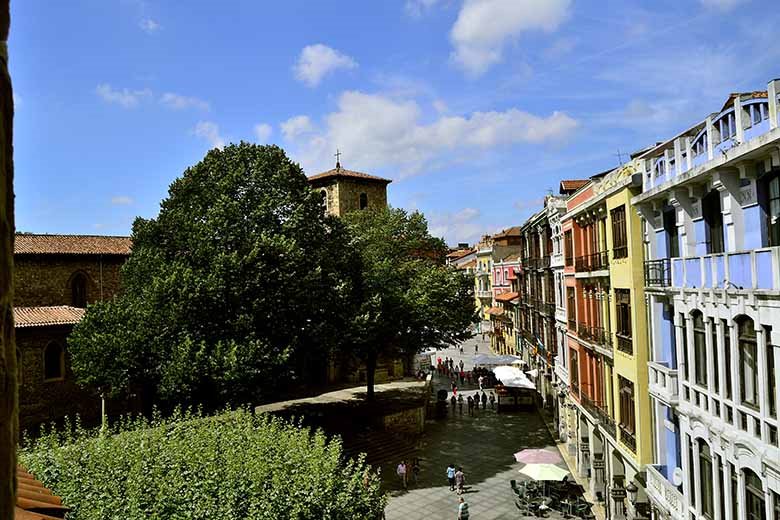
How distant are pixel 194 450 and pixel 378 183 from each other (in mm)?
48020

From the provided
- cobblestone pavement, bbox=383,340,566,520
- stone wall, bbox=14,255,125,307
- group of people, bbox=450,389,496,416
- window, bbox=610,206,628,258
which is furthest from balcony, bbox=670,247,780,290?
stone wall, bbox=14,255,125,307

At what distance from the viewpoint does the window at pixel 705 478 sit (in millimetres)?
12500

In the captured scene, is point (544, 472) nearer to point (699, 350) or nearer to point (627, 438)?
point (627, 438)

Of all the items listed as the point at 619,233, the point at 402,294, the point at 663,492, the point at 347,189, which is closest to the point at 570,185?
the point at 402,294

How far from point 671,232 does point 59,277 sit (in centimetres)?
3499

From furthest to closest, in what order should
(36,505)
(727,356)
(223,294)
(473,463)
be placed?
(473,463) → (223,294) → (727,356) → (36,505)

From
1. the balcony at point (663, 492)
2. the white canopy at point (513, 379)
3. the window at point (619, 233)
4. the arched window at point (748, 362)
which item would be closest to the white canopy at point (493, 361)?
the white canopy at point (513, 379)

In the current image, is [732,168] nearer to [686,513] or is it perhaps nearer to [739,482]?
[739,482]

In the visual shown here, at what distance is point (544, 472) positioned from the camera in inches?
885

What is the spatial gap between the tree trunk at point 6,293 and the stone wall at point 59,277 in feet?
122

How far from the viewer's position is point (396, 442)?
104 feet

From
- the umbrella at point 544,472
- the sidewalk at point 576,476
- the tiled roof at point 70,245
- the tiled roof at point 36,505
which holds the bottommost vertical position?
the sidewalk at point 576,476

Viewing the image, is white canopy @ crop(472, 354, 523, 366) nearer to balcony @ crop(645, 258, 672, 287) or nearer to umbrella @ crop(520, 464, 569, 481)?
umbrella @ crop(520, 464, 569, 481)

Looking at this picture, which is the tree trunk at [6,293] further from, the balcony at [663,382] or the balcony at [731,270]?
the balcony at [663,382]
